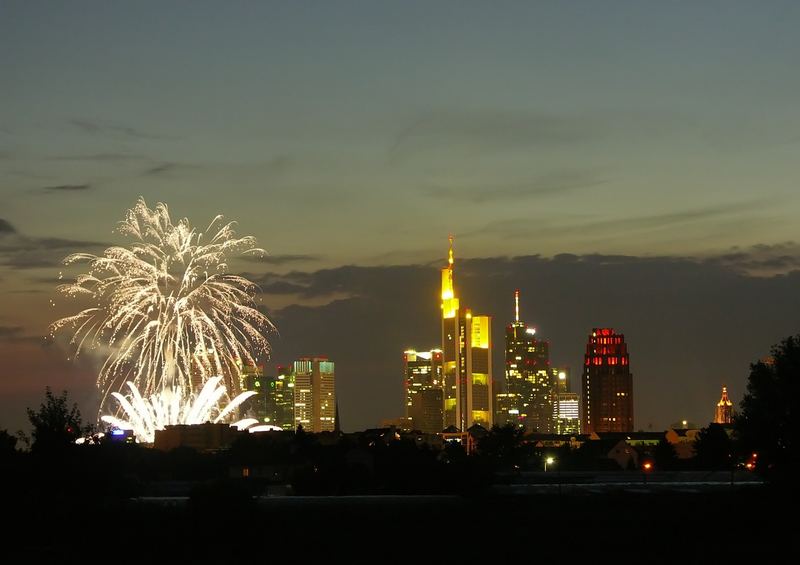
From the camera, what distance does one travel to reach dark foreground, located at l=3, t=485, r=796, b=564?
214 ft

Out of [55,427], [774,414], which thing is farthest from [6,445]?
Answer: [774,414]

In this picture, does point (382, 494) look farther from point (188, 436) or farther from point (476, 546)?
point (188, 436)

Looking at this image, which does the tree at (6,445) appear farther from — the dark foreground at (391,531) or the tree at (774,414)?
the tree at (774,414)

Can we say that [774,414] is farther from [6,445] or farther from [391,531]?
[6,445]

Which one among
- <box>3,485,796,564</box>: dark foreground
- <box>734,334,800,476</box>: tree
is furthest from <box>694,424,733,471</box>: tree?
<box>3,485,796,564</box>: dark foreground

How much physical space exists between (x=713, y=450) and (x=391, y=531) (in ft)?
271

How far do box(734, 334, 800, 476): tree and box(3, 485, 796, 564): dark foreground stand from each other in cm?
988

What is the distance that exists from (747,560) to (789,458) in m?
26.9

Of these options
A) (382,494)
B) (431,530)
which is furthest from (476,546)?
(382,494)

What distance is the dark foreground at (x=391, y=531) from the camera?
6519 cm

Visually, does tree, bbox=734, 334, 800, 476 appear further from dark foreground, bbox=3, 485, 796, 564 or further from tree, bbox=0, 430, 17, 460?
tree, bbox=0, 430, 17, 460

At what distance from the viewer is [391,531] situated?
70.2 meters

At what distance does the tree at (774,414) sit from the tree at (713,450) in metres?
39.1

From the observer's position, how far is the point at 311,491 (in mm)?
96438
